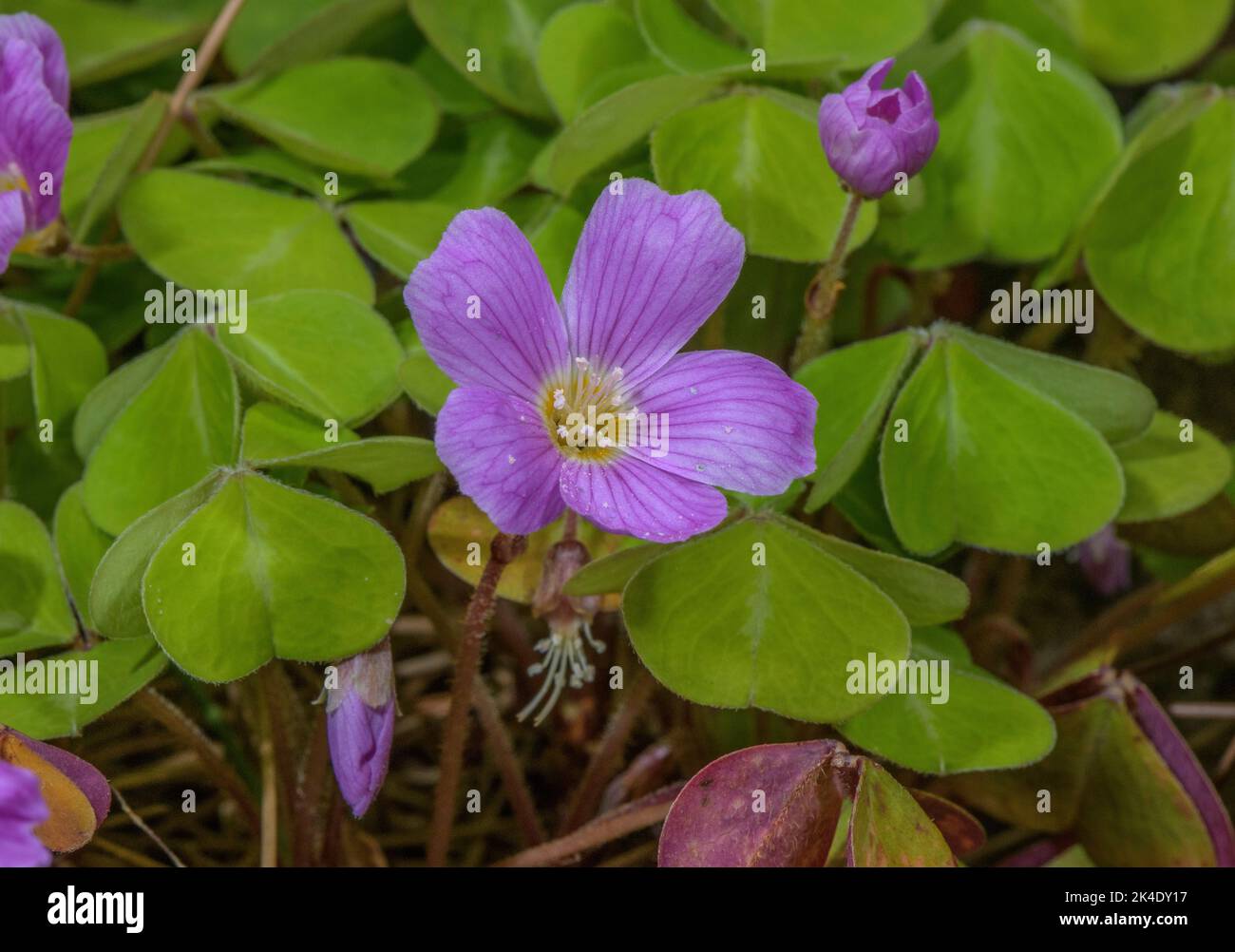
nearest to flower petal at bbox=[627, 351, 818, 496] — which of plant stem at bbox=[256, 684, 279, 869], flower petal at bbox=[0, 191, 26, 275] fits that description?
plant stem at bbox=[256, 684, 279, 869]

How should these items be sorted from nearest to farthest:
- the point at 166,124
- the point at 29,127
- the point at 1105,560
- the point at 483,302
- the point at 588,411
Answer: the point at 483,302 < the point at 588,411 < the point at 29,127 < the point at 166,124 < the point at 1105,560

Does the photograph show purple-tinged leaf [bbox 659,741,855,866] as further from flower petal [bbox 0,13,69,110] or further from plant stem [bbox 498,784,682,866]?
flower petal [bbox 0,13,69,110]

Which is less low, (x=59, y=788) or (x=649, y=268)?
(x=649, y=268)

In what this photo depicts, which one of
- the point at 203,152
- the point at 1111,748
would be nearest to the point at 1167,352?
the point at 1111,748

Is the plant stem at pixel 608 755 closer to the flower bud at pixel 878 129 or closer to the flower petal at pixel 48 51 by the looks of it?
the flower bud at pixel 878 129

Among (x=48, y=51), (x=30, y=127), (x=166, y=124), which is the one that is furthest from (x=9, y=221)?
(x=166, y=124)

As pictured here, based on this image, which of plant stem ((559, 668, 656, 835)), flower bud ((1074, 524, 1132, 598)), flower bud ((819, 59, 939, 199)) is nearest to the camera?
flower bud ((819, 59, 939, 199))

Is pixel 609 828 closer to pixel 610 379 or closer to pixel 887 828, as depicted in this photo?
pixel 887 828

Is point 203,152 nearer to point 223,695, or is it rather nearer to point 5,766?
point 223,695

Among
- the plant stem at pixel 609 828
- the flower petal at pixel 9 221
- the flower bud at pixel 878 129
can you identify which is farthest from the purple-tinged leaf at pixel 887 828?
the flower petal at pixel 9 221
